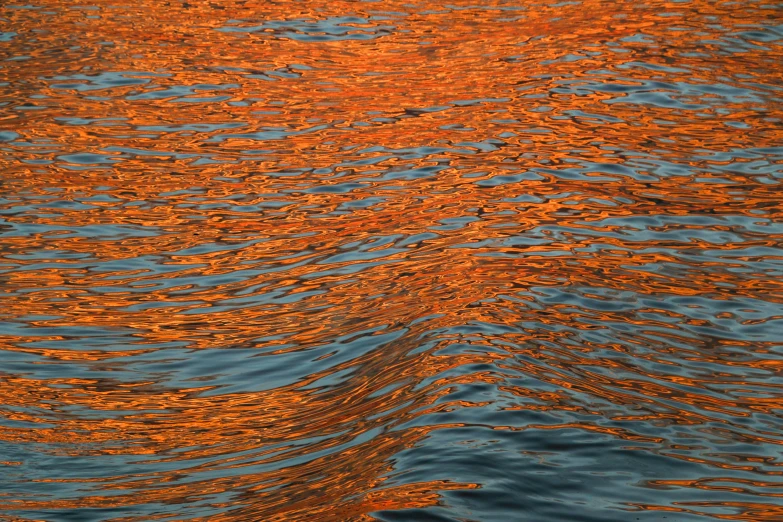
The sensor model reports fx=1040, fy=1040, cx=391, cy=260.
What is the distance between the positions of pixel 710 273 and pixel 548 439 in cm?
297

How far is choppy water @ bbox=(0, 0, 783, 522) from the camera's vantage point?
14.1 ft

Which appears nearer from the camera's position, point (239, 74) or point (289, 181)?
point (289, 181)

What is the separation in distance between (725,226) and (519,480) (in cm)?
424

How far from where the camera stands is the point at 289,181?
8.78 metres

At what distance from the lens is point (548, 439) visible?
4.18 meters

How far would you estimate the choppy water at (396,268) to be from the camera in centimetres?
429

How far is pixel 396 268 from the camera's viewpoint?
6844mm

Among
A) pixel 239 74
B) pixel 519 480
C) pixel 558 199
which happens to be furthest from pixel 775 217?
pixel 239 74

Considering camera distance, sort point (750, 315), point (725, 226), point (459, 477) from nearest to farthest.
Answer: point (459, 477) → point (750, 315) → point (725, 226)

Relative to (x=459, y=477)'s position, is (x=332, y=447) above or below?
below

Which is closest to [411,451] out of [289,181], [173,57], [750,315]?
[750,315]

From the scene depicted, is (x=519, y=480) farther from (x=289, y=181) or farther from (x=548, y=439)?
(x=289, y=181)

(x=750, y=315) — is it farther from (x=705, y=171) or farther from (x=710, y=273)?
(x=705, y=171)

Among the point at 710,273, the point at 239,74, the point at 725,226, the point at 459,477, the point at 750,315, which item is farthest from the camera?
the point at 239,74
